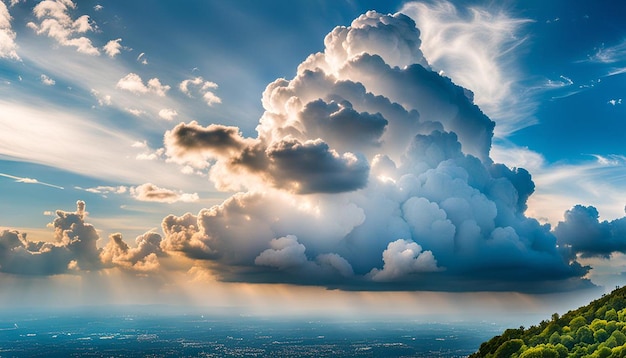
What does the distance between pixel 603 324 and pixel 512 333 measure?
27.2m

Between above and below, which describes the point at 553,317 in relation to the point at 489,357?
above

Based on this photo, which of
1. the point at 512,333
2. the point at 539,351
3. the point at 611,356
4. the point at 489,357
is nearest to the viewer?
the point at 611,356

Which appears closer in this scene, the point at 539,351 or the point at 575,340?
the point at 539,351

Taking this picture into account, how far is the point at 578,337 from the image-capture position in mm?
121062

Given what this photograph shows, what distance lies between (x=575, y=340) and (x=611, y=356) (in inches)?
853

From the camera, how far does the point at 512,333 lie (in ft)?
471

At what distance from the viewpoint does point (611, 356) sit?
99.9m

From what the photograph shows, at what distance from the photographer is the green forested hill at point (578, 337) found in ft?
363

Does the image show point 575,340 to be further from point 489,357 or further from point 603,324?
point 489,357

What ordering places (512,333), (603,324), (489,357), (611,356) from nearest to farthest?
(611,356) → (603,324) → (489,357) → (512,333)

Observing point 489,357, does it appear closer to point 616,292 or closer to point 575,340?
point 575,340

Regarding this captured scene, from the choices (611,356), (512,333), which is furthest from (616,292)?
(611,356)

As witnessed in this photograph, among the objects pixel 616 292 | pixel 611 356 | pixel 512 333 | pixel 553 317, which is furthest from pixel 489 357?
pixel 616 292

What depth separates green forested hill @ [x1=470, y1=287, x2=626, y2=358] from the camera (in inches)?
4360
